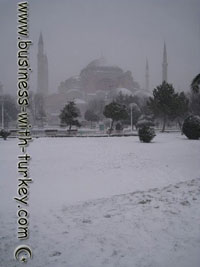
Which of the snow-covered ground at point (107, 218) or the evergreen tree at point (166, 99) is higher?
the evergreen tree at point (166, 99)

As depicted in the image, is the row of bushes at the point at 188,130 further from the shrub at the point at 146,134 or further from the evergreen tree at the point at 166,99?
the evergreen tree at the point at 166,99

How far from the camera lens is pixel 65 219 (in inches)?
152

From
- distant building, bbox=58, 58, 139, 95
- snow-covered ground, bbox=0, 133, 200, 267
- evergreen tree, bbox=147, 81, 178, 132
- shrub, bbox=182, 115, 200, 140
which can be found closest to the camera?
snow-covered ground, bbox=0, 133, 200, 267

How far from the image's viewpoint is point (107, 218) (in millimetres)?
3920

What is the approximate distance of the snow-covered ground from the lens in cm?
292

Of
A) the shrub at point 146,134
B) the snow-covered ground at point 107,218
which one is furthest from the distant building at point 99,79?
the snow-covered ground at point 107,218

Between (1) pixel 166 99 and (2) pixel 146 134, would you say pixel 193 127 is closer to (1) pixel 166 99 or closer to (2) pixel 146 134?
(2) pixel 146 134

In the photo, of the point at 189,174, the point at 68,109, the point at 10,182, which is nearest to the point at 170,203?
the point at 189,174

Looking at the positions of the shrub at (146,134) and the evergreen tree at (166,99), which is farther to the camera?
the evergreen tree at (166,99)

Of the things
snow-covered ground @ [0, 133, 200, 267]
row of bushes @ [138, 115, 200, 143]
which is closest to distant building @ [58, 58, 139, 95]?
row of bushes @ [138, 115, 200, 143]

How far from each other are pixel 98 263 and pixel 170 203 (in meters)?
2.34

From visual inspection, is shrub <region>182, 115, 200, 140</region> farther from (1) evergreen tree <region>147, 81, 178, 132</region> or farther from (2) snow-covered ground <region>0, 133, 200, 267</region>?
(1) evergreen tree <region>147, 81, 178, 132</region>

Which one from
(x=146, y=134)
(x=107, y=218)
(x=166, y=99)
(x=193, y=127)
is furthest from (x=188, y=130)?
(x=107, y=218)

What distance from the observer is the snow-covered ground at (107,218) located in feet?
9.59
